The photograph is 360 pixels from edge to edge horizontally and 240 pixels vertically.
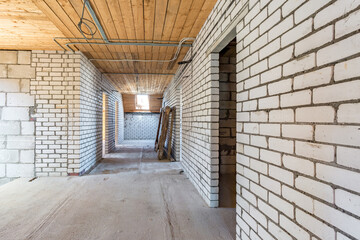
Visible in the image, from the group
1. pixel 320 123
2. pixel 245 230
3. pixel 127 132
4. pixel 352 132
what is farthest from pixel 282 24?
pixel 127 132

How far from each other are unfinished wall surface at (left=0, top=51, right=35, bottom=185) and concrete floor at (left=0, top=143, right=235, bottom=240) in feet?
1.65

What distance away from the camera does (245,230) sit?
5.38ft

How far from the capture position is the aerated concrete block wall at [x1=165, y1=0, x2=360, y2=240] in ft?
2.64

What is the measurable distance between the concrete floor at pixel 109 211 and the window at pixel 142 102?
874cm

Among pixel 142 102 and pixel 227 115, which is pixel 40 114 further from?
pixel 142 102

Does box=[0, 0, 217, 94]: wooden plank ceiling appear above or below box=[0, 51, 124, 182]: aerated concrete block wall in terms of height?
above

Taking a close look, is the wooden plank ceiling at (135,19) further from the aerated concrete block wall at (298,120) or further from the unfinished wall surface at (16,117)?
the unfinished wall surface at (16,117)

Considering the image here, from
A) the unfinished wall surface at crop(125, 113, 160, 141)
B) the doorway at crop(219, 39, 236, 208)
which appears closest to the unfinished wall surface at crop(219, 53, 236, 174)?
the doorway at crop(219, 39, 236, 208)

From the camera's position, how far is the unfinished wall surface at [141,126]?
12938 mm

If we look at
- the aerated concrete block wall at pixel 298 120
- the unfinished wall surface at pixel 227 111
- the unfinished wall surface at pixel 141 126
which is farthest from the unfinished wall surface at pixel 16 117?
the unfinished wall surface at pixel 141 126

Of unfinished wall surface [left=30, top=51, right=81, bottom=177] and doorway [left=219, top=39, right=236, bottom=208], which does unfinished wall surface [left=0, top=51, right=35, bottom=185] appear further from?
doorway [left=219, top=39, right=236, bottom=208]

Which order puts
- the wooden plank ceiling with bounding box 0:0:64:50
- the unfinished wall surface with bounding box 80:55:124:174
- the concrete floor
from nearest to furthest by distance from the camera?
the concrete floor, the wooden plank ceiling with bounding box 0:0:64:50, the unfinished wall surface with bounding box 80:55:124:174

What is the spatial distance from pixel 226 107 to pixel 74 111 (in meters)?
3.00

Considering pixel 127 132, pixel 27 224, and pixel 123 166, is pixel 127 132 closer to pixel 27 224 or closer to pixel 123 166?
pixel 123 166
